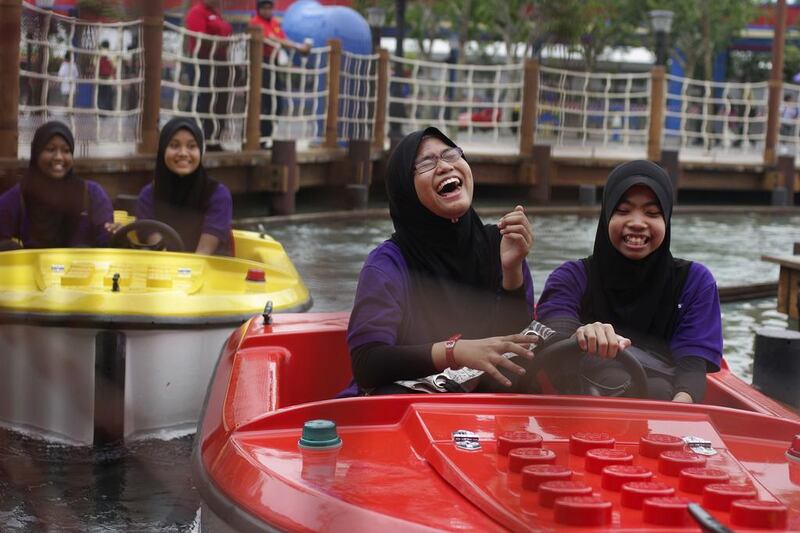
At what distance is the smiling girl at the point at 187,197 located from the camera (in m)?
4.63

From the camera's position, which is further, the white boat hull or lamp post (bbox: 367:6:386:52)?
the white boat hull

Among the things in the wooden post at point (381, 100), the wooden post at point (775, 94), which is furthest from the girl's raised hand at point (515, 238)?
the wooden post at point (775, 94)

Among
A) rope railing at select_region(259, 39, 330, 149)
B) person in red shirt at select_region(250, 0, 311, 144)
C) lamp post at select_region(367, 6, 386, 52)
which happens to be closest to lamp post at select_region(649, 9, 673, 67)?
rope railing at select_region(259, 39, 330, 149)

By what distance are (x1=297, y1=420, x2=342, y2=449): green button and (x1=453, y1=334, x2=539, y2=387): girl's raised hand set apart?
335mm

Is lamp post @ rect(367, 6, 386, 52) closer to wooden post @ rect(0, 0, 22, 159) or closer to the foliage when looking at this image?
wooden post @ rect(0, 0, 22, 159)

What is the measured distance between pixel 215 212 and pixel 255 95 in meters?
5.58

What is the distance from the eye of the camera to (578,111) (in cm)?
1484

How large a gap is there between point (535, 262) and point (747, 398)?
600 centimetres

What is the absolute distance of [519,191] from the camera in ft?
45.9

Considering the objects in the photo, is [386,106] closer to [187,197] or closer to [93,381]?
[187,197]

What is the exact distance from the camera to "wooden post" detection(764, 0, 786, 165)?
48.9ft

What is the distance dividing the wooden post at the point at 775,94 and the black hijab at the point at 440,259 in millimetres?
13202

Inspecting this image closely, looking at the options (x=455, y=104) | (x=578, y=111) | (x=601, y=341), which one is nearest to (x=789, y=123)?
(x=578, y=111)

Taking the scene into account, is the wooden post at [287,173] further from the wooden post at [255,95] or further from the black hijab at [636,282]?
the black hijab at [636,282]
